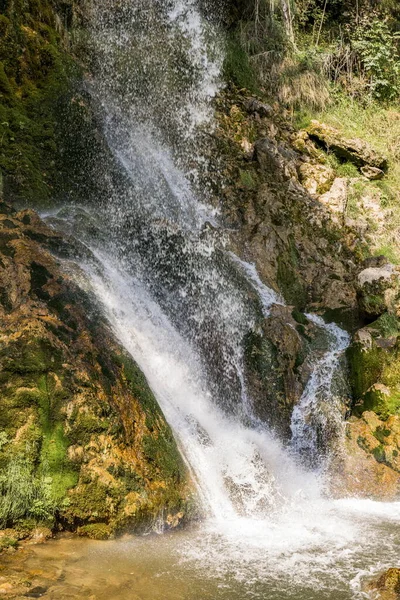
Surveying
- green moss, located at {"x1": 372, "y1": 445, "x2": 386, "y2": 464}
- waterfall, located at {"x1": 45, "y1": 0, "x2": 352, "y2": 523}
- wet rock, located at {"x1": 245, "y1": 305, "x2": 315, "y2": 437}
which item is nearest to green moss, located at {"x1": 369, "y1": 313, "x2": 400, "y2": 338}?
waterfall, located at {"x1": 45, "y1": 0, "x2": 352, "y2": 523}

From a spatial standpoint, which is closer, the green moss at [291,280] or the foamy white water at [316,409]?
the foamy white water at [316,409]

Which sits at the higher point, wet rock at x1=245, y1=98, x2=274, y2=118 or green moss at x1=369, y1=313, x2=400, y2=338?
wet rock at x1=245, y1=98, x2=274, y2=118

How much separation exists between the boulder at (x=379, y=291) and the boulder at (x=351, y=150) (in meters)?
5.34

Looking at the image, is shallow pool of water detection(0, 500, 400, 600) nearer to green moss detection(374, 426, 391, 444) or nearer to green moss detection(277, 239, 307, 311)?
green moss detection(374, 426, 391, 444)

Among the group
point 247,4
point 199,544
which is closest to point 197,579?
point 199,544

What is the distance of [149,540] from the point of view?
541cm

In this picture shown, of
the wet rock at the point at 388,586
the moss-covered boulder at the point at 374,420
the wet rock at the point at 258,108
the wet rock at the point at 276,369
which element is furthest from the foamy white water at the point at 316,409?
the wet rock at the point at 258,108

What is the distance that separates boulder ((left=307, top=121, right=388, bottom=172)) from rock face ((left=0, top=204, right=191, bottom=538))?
1071 centimetres

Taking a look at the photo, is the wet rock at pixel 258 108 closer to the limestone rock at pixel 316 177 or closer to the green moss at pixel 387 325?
the limestone rock at pixel 316 177

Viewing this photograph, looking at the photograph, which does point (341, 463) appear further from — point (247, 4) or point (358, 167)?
point (247, 4)

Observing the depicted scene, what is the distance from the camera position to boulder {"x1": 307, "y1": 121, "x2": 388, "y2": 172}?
15.2 meters

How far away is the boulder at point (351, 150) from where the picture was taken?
15.2 meters

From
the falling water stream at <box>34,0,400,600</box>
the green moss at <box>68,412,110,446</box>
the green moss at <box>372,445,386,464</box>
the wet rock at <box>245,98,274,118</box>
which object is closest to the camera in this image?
the falling water stream at <box>34,0,400,600</box>

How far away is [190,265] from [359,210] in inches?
239
